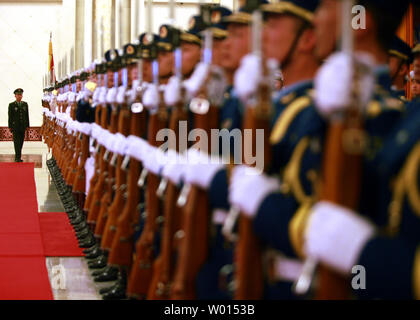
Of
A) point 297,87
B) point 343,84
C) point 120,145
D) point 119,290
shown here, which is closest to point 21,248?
point 119,290

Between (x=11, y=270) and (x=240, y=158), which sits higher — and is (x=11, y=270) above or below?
below

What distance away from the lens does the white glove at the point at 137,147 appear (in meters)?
4.08

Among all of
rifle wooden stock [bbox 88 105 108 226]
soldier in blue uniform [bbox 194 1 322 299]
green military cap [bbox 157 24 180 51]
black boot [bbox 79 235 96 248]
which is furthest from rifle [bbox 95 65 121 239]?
soldier in blue uniform [bbox 194 1 322 299]

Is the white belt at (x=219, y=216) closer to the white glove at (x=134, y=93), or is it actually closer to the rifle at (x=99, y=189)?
the white glove at (x=134, y=93)

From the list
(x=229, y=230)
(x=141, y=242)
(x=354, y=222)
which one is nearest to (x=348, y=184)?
(x=354, y=222)

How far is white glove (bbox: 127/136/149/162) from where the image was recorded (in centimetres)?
408

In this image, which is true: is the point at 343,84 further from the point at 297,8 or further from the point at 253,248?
the point at 297,8

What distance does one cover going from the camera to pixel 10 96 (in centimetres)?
2377

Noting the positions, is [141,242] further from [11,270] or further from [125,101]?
[11,270]

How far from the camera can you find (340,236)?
5.24ft

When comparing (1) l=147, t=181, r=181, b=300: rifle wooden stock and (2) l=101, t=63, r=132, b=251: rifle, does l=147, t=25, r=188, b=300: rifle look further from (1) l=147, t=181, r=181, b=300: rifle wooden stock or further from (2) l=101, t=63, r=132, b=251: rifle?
(2) l=101, t=63, r=132, b=251: rifle

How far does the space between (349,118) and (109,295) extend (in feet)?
10.7

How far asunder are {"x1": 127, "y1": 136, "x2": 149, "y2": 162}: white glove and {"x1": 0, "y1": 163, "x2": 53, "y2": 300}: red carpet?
1.02m

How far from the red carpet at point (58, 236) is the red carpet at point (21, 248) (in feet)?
0.23
